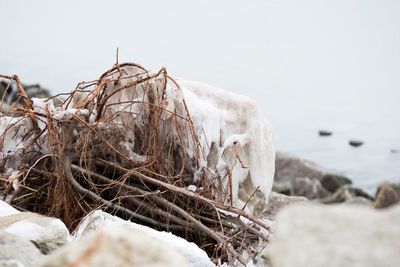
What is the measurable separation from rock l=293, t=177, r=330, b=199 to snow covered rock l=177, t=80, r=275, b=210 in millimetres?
9894

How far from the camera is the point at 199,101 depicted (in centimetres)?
598

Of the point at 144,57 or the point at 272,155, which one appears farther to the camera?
the point at 144,57

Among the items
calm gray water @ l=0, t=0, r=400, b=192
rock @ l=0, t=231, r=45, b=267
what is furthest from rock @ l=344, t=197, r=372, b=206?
rock @ l=0, t=231, r=45, b=267

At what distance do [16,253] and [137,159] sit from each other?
3299mm

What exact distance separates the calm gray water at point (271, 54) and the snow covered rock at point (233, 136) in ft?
45.3

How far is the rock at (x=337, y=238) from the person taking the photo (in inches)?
66.0

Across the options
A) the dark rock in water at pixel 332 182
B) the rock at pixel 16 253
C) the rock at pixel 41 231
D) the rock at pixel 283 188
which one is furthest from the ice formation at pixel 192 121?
the dark rock in water at pixel 332 182

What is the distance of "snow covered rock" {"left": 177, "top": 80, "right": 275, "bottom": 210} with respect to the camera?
231 inches

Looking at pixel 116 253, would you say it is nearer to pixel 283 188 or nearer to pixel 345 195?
pixel 283 188

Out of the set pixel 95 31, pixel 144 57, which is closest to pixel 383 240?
pixel 144 57

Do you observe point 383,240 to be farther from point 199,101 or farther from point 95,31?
point 95,31

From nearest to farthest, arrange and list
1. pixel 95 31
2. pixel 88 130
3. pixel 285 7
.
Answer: pixel 88 130
pixel 95 31
pixel 285 7

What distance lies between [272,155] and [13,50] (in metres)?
40.1

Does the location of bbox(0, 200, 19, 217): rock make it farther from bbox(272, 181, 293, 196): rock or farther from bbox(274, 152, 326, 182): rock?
bbox(274, 152, 326, 182): rock
